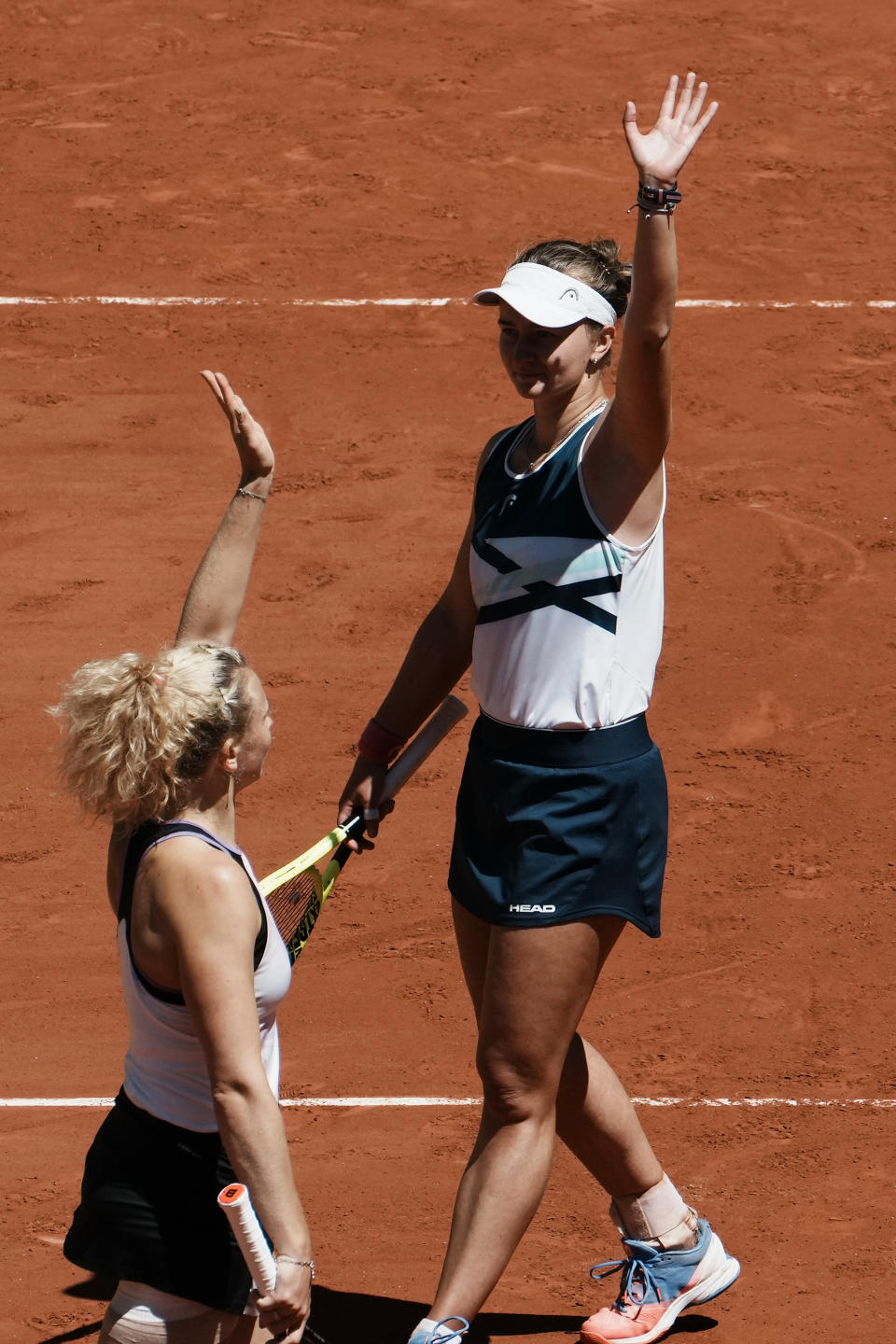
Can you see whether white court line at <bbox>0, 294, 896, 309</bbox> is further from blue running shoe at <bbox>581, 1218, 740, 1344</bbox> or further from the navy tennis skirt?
blue running shoe at <bbox>581, 1218, 740, 1344</bbox>

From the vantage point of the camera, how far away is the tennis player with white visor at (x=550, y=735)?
3910mm

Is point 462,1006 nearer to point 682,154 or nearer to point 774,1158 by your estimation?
point 774,1158

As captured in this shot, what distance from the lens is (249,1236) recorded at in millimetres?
3016

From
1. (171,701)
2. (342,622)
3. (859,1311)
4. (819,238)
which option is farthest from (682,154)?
(819,238)

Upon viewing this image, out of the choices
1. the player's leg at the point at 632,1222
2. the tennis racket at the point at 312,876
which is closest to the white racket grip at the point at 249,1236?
the tennis racket at the point at 312,876

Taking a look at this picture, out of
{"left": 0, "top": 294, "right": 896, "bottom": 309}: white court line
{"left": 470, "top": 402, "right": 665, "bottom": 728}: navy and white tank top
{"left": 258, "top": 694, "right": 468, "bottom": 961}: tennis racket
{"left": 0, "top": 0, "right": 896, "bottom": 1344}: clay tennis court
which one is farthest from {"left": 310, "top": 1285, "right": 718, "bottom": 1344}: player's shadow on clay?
{"left": 0, "top": 294, "right": 896, "bottom": 309}: white court line

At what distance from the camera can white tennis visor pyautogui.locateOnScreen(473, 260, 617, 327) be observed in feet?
13.1

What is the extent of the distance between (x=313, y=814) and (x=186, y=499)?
2.70m

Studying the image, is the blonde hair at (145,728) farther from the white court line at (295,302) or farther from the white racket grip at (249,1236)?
the white court line at (295,302)

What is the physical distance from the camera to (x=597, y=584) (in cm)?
391

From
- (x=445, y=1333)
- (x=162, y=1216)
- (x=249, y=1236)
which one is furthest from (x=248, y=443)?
(x=445, y=1333)

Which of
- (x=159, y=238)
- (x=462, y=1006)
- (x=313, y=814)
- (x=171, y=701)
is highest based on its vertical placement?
(x=159, y=238)

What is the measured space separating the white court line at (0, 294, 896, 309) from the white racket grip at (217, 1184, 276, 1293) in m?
8.51

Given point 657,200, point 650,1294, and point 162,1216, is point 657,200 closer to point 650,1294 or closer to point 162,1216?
point 162,1216
